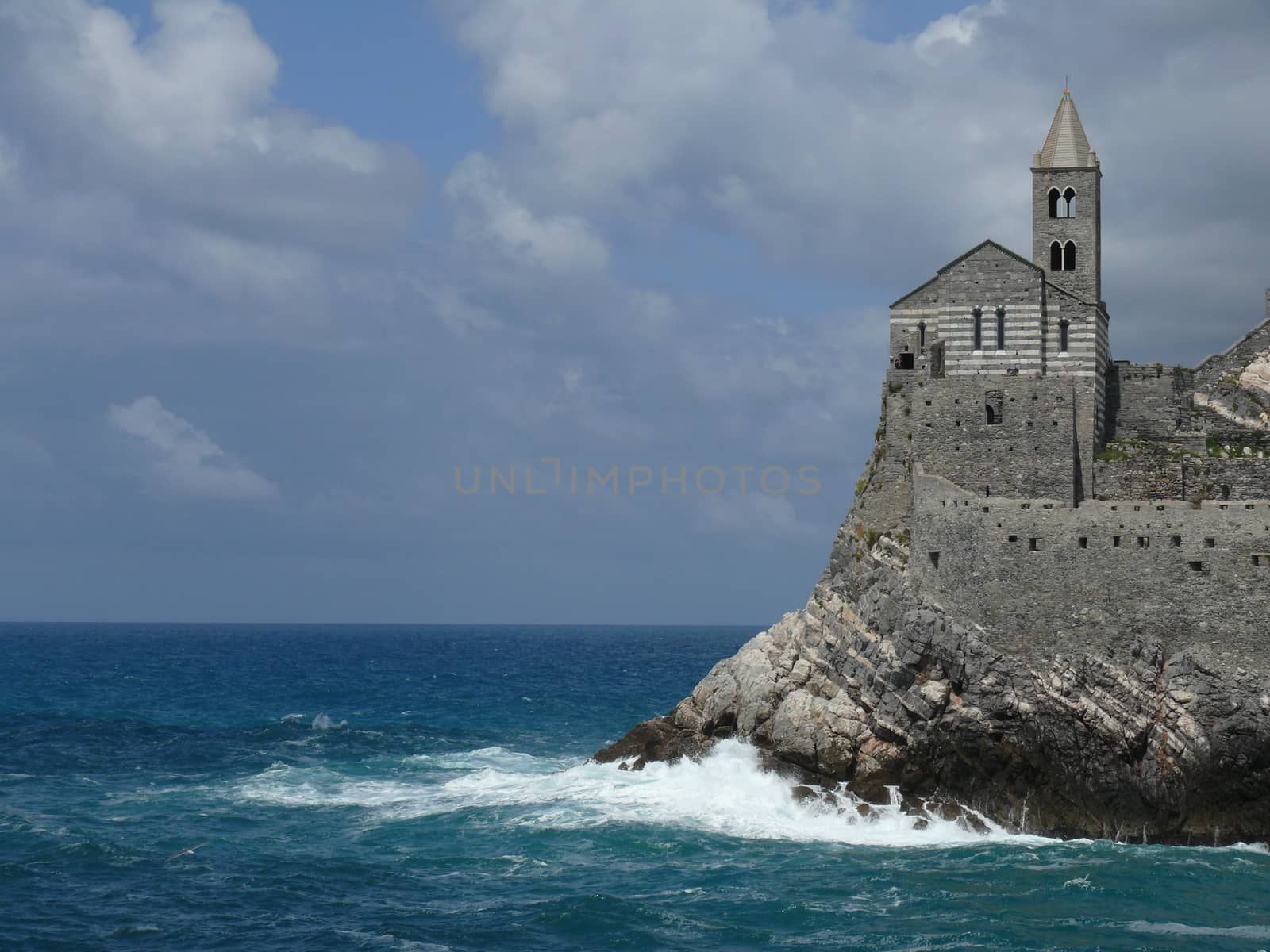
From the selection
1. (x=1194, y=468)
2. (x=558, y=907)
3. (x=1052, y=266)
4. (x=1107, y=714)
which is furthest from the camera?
(x=1052, y=266)

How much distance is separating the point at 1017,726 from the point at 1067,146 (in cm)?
2464

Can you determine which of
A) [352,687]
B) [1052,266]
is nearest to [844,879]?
[1052,266]

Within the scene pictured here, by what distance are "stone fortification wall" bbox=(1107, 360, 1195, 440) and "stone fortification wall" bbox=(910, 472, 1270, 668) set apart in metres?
10.3

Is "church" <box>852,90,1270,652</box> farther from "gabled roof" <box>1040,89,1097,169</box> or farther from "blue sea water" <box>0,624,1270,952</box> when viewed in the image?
"blue sea water" <box>0,624,1270,952</box>

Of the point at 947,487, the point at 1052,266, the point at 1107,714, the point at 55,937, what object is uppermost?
the point at 1052,266

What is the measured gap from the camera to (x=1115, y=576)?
A: 44.5 meters

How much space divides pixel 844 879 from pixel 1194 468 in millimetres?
22184

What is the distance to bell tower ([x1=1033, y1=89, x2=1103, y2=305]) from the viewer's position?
5494 centimetres

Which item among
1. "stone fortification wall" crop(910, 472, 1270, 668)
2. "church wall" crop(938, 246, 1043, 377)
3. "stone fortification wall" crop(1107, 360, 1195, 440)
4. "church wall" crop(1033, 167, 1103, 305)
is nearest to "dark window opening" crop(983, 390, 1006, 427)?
"church wall" crop(938, 246, 1043, 377)

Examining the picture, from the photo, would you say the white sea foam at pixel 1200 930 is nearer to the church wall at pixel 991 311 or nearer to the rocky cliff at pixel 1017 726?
the rocky cliff at pixel 1017 726

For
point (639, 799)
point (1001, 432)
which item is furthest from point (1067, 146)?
point (639, 799)

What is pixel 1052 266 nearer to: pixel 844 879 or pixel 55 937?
pixel 844 879

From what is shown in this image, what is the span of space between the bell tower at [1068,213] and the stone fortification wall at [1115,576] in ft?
41.8

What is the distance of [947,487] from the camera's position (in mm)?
49156
